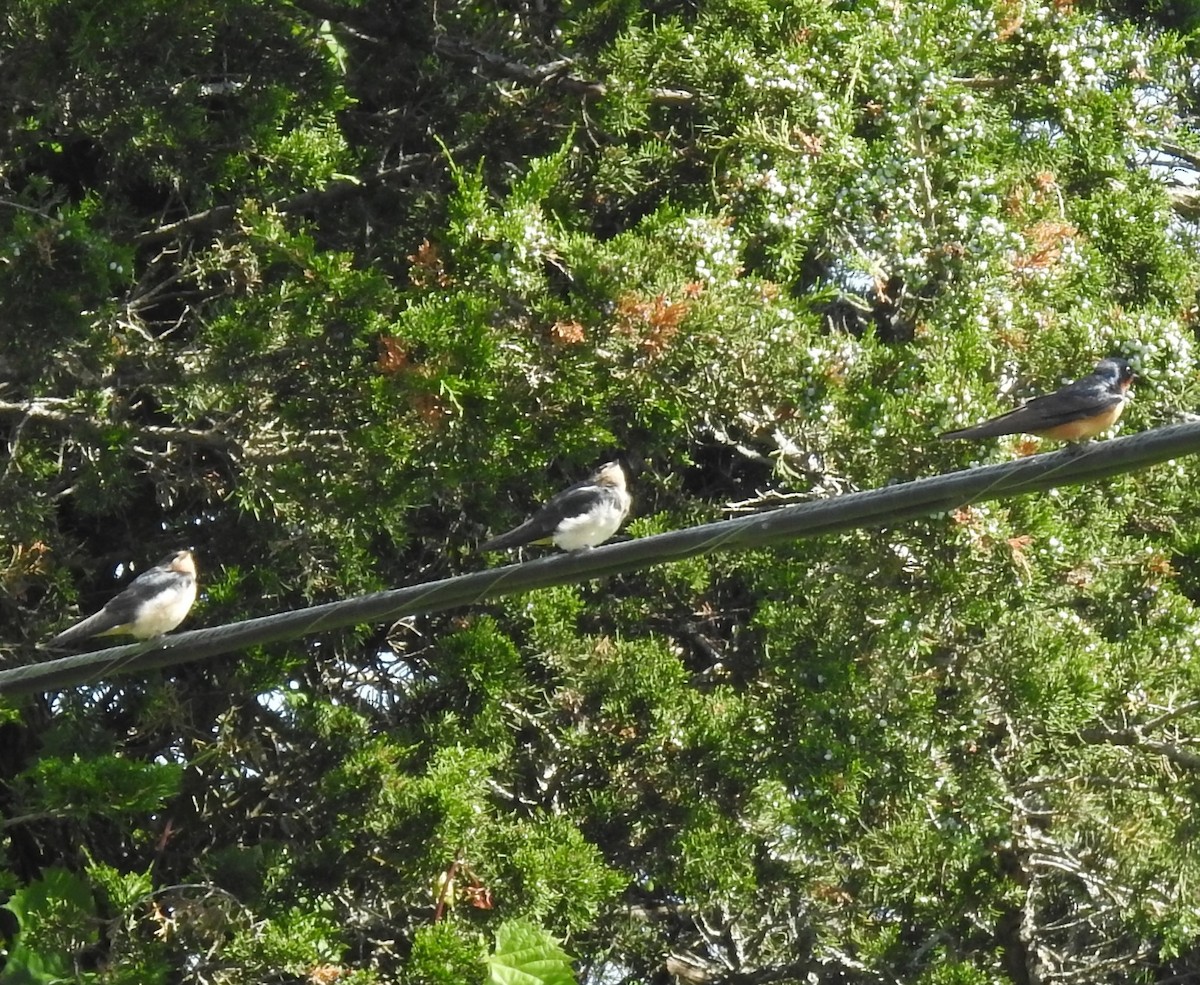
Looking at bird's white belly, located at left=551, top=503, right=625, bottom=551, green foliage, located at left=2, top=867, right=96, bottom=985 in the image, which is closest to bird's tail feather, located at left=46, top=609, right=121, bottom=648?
green foliage, located at left=2, top=867, right=96, bottom=985

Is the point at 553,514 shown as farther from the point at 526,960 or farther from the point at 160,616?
the point at 526,960

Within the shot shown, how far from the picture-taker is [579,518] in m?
8.19

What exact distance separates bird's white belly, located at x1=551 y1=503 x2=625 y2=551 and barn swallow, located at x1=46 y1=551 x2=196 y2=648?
1618 mm

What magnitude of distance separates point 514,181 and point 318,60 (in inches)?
43.7

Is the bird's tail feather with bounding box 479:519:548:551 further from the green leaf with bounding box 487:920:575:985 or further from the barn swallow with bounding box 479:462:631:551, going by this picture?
the green leaf with bounding box 487:920:575:985

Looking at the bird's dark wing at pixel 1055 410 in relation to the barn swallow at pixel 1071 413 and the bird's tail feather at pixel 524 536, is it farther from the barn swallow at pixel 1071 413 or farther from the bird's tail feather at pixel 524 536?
the bird's tail feather at pixel 524 536

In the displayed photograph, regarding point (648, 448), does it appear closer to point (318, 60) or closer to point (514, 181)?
point (514, 181)

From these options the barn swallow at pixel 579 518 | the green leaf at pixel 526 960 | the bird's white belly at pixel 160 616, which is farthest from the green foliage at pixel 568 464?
the bird's white belly at pixel 160 616

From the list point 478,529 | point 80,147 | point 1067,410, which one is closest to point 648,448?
point 478,529

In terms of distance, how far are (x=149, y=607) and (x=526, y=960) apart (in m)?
2.21

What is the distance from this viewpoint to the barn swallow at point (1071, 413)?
7.74 meters

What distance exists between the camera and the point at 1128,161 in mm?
10812

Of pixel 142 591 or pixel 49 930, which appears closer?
pixel 142 591

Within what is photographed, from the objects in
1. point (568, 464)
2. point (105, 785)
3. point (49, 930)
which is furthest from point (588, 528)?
point (49, 930)
